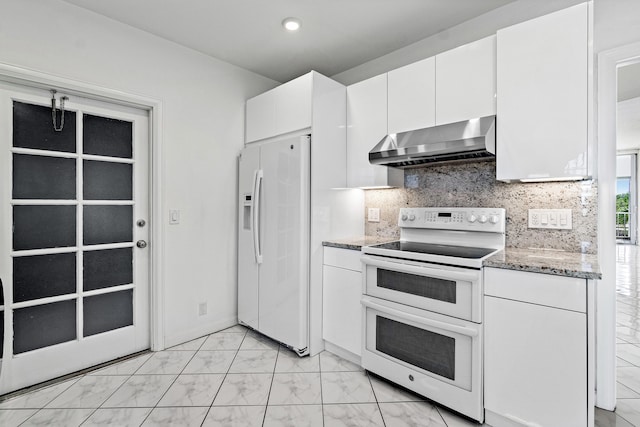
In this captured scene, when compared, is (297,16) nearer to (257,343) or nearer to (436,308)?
(436,308)

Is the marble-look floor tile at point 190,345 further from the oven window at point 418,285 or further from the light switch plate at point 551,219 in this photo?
the light switch plate at point 551,219

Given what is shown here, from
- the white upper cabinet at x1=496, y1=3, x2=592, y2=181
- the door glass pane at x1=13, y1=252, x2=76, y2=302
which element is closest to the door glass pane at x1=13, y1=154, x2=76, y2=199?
the door glass pane at x1=13, y1=252, x2=76, y2=302

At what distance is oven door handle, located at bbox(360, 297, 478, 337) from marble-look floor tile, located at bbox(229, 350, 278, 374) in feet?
2.86

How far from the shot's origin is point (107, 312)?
2414 millimetres

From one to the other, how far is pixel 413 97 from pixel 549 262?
54.0 inches

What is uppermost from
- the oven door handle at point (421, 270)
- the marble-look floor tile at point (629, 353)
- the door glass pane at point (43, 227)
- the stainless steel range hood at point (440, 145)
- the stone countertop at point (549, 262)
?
the stainless steel range hood at point (440, 145)

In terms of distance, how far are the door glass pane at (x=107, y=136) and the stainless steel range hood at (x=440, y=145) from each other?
1916 mm

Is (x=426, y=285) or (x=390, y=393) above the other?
(x=426, y=285)

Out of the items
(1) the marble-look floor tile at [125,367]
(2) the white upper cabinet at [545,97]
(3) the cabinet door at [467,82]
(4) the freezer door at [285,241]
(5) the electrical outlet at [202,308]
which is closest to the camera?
(2) the white upper cabinet at [545,97]

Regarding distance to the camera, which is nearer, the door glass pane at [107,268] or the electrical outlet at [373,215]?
the door glass pane at [107,268]

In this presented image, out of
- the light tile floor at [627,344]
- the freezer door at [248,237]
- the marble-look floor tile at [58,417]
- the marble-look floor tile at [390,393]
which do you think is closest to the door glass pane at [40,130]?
the freezer door at [248,237]

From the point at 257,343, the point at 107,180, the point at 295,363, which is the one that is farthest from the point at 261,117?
the point at 295,363

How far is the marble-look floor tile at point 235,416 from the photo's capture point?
170 cm

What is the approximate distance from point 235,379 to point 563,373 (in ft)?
6.12
